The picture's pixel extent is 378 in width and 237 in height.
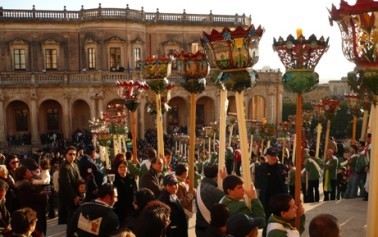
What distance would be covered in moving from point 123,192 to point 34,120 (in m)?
25.7

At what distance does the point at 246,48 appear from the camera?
585 cm

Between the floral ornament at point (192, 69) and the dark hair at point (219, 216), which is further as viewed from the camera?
the floral ornament at point (192, 69)

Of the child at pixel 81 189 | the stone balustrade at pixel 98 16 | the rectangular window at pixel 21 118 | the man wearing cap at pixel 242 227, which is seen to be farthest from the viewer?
the rectangular window at pixel 21 118

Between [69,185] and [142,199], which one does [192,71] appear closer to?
[69,185]

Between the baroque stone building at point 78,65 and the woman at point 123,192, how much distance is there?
24.0 metres

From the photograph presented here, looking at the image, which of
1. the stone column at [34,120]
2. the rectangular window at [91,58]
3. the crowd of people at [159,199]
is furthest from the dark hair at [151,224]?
the rectangular window at [91,58]

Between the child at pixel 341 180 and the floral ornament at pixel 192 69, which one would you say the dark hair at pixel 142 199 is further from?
the child at pixel 341 180

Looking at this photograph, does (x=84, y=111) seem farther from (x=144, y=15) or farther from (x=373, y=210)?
(x=373, y=210)

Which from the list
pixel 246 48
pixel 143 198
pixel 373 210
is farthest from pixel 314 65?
pixel 143 198

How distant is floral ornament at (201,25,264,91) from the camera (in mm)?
5820

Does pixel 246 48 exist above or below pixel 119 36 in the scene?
below

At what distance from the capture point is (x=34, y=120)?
101 ft

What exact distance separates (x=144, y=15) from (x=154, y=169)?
28692mm

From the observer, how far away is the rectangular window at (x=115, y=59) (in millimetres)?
33250
